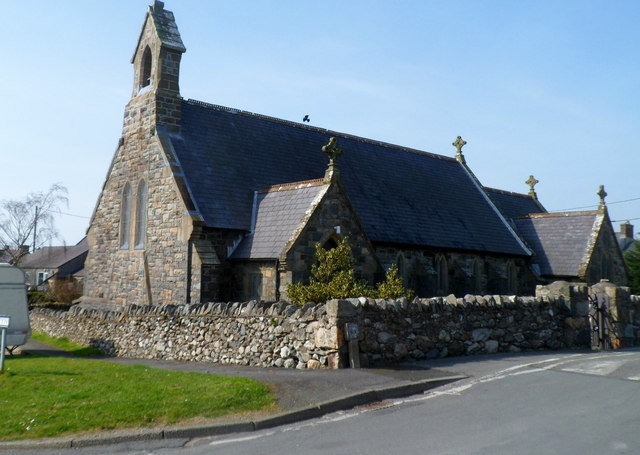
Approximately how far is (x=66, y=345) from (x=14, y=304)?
8.18 ft

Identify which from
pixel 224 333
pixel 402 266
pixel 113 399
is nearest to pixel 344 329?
pixel 224 333

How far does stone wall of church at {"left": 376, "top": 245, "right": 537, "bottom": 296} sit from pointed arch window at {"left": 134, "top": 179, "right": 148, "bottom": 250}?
8.50 m

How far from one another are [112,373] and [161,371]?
35.1 inches

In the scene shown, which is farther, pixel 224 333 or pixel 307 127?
pixel 307 127

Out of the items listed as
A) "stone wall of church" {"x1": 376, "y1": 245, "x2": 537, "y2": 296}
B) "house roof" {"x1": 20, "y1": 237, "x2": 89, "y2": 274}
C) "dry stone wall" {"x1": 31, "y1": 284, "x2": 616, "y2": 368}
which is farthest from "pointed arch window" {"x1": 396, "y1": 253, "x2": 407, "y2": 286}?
"house roof" {"x1": 20, "y1": 237, "x2": 89, "y2": 274}

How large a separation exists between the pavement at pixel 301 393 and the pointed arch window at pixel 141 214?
30.6ft

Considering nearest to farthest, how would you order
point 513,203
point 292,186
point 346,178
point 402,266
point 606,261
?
1. point 292,186
2. point 402,266
3. point 346,178
4. point 606,261
5. point 513,203

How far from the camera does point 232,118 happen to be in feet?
78.2

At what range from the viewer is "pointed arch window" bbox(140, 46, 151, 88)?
73.6 ft

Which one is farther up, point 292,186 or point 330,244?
point 292,186

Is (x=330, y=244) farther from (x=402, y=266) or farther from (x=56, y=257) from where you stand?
(x=56, y=257)

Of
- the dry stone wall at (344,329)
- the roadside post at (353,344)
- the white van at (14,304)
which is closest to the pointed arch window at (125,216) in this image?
the white van at (14,304)

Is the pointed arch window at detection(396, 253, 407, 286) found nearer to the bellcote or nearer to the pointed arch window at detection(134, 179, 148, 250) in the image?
the pointed arch window at detection(134, 179, 148, 250)

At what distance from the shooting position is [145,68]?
2250 centimetres
